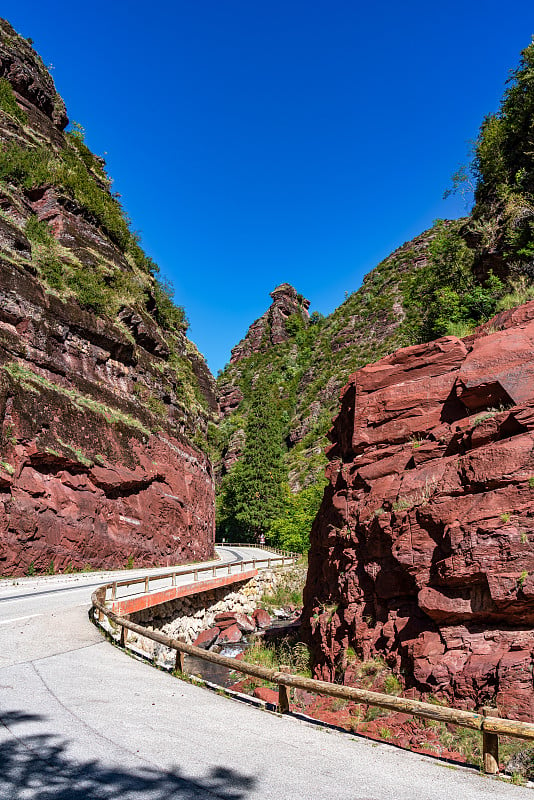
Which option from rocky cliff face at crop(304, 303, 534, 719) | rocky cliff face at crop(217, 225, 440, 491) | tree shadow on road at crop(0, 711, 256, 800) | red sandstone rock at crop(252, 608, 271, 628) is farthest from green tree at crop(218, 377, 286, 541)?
tree shadow on road at crop(0, 711, 256, 800)

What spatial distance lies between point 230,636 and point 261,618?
488cm

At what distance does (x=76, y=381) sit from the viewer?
2581cm

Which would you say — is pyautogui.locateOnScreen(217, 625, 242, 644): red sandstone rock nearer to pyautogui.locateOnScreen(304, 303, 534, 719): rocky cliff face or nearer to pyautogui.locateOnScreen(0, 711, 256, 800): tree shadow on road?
pyautogui.locateOnScreen(304, 303, 534, 719): rocky cliff face

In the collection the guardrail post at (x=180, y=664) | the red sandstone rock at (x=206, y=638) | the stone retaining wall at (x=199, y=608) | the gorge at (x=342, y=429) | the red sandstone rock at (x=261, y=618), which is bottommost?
the red sandstone rock at (x=261, y=618)

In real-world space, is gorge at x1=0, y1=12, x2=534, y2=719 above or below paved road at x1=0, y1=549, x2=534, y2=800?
above

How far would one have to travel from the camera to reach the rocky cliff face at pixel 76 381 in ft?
68.2

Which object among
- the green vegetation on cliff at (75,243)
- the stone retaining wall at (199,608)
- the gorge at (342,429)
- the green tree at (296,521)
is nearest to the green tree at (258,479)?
the green tree at (296,521)

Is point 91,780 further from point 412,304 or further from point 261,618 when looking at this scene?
point 412,304

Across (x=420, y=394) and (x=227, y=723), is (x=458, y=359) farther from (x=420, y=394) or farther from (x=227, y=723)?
(x=227, y=723)

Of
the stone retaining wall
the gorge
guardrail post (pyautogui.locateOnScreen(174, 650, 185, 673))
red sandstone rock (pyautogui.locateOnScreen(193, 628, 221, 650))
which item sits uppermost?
the gorge

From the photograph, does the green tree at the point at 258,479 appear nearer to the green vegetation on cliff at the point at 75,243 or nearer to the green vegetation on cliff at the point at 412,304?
the green vegetation on cliff at the point at 412,304

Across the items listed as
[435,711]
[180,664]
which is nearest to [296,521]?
[180,664]

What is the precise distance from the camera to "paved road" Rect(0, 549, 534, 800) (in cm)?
412

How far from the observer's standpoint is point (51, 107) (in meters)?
42.7
